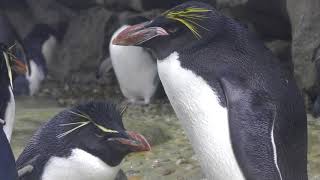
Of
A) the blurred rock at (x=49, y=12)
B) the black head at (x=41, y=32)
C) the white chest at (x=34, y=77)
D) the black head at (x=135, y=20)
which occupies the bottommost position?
the white chest at (x=34, y=77)

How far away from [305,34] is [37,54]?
3.43m

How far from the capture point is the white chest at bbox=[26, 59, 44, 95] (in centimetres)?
813

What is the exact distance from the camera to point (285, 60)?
22.9ft

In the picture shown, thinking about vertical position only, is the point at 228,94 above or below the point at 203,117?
above

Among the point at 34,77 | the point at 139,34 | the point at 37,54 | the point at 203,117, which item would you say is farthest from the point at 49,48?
the point at 203,117

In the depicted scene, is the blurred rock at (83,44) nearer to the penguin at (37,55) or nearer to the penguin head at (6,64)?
the penguin at (37,55)

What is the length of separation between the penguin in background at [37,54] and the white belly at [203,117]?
4.89 meters

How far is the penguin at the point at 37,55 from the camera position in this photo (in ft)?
26.6

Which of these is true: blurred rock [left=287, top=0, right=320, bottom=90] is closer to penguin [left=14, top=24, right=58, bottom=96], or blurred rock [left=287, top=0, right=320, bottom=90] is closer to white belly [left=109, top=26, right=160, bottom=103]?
white belly [left=109, top=26, right=160, bottom=103]

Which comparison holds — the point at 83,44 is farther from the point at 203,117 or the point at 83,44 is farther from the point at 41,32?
the point at 203,117

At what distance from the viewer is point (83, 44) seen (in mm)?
8727

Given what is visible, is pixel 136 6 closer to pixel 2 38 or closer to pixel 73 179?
pixel 2 38

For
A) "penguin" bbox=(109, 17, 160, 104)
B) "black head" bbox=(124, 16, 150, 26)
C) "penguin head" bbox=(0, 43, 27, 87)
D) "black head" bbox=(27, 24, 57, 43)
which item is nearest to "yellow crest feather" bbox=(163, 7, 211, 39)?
"penguin head" bbox=(0, 43, 27, 87)

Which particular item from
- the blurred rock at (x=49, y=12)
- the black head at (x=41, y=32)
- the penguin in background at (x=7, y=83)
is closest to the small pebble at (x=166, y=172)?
the penguin in background at (x=7, y=83)
